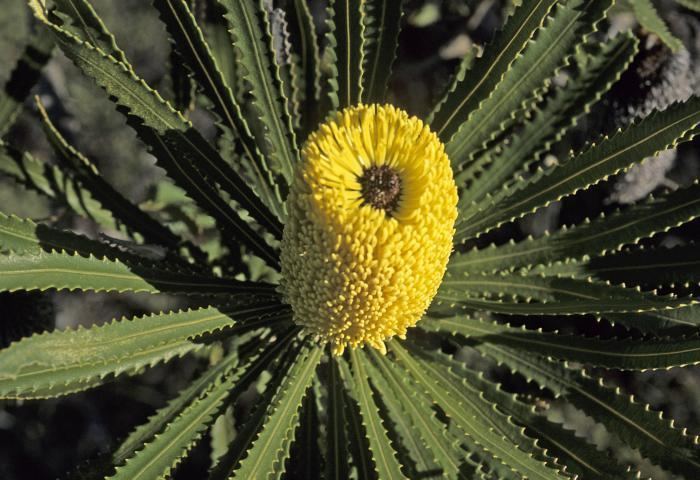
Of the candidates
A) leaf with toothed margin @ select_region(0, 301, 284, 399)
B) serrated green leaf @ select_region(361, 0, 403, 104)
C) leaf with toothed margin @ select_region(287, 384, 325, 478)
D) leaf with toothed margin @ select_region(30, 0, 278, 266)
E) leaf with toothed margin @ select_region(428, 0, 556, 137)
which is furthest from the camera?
leaf with toothed margin @ select_region(287, 384, 325, 478)

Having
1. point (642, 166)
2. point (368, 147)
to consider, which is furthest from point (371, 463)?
point (642, 166)

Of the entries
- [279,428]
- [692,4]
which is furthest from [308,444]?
[692,4]

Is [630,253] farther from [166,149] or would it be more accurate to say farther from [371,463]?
[166,149]

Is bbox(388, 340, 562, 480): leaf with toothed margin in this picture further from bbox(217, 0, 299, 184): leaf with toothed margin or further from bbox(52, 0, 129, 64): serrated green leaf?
bbox(52, 0, 129, 64): serrated green leaf

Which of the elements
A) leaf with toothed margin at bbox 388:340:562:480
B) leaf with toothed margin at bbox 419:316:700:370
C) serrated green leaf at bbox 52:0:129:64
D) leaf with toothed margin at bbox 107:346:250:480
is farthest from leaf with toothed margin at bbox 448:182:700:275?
serrated green leaf at bbox 52:0:129:64

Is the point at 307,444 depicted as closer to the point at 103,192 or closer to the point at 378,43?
the point at 103,192
